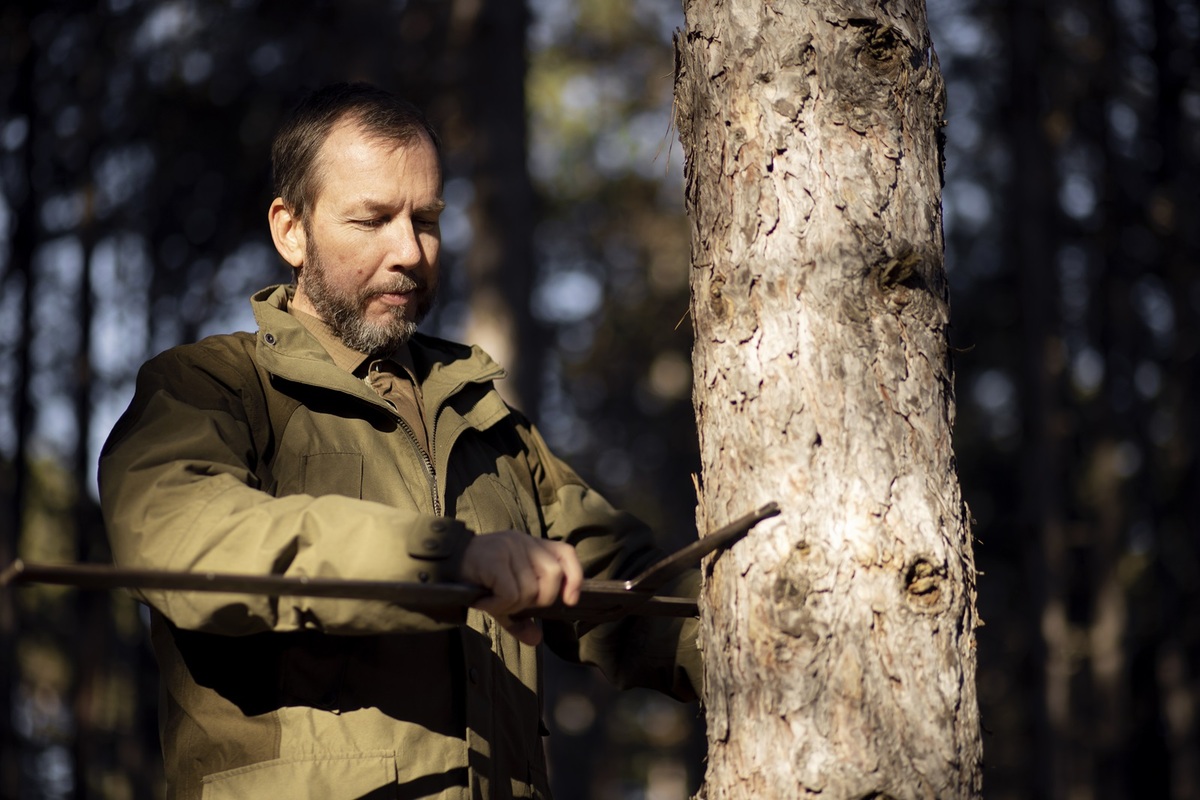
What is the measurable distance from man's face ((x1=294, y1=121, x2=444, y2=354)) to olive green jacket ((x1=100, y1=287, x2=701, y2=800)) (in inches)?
5.9

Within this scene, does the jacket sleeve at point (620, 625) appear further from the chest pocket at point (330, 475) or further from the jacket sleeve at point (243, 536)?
the jacket sleeve at point (243, 536)

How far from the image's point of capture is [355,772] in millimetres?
2436

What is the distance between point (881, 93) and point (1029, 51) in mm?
10436

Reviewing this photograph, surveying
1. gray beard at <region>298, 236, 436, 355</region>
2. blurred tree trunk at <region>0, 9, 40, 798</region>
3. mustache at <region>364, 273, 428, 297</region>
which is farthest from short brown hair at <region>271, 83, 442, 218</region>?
blurred tree trunk at <region>0, 9, 40, 798</region>

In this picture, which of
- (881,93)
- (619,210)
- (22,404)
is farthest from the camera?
(619,210)

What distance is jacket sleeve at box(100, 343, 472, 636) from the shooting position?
220cm

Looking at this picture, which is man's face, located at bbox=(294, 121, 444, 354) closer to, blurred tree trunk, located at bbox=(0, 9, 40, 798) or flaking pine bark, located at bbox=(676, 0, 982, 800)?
flaking pine bark, located at bbox=(676, 0, 982, 800)

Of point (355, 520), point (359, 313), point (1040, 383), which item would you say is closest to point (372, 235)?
point (359, 313)

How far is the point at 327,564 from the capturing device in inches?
86.4

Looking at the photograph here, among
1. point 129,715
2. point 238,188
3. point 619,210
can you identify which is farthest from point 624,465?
point 238,188

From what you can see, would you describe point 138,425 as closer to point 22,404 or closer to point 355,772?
point 355,772

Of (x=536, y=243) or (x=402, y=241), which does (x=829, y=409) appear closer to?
(x=402, y=241)

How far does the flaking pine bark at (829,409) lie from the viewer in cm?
236

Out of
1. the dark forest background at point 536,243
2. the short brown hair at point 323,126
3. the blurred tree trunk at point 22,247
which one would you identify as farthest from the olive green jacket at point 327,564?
the blurred tree trunk at point 22,247
